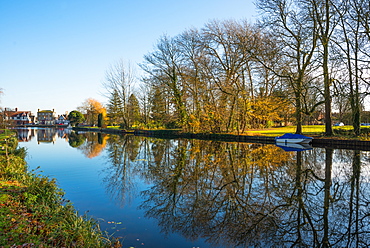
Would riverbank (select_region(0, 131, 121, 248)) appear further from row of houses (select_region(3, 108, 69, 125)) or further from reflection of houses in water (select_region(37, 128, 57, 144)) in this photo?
row of houses (select_region(3, 108, 69, 125))

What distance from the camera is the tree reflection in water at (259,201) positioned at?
4.72 metres

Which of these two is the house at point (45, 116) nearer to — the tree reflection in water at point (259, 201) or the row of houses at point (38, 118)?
the row of houses at point (38, 118)

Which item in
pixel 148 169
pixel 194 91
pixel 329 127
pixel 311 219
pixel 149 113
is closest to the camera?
pixel 311 219

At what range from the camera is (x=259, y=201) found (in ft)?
21.4

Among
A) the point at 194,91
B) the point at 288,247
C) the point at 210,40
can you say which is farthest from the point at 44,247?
the point at 194,91

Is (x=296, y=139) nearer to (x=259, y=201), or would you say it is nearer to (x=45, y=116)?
(x=259, y=201)

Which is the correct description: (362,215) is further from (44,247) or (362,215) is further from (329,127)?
(329,127)

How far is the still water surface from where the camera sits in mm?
4688

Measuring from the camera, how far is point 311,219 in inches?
212

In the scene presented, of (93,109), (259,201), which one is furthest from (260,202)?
(93,109)

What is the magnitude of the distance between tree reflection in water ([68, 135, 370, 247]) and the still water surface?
2cm

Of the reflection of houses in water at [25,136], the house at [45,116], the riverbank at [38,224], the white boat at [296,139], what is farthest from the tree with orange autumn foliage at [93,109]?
the riverbank at [38,224]

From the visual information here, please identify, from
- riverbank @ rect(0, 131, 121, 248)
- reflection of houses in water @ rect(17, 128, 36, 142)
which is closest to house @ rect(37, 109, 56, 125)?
reflection of houses in water @ rect(17, 128, 36, 142)

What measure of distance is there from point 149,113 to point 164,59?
15766 millimetres
